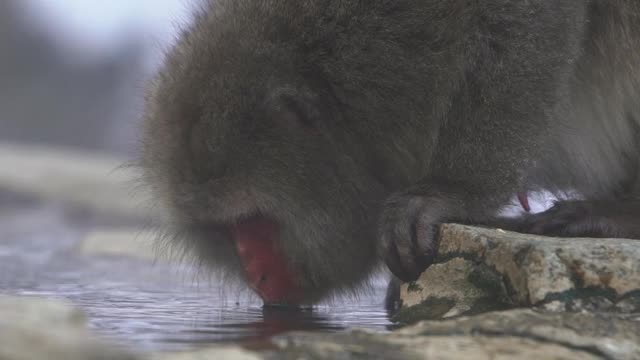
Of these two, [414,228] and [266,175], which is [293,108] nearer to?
[266,175]

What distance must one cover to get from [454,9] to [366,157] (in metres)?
0.48

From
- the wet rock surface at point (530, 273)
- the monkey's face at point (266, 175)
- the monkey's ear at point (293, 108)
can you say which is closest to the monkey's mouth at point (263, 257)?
the monkey's face at point (266, 175)

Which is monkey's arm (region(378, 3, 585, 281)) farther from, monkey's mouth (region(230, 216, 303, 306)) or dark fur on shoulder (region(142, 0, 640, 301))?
monkey's mouth (region(230, 216, 303, 306))

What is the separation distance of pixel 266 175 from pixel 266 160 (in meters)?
0.04

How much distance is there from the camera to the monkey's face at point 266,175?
9.95 ft

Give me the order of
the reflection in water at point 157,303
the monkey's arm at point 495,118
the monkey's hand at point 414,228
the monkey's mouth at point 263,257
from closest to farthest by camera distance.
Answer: the reflection in water at point 157,303, the monkey's hand at point 414,228, the monkey's arm at point 495,118, the monkey's mouth at point 263,257

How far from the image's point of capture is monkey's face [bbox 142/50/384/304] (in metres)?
3.03

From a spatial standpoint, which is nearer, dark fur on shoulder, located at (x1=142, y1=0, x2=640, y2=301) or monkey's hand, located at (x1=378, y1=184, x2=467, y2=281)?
monkey's hand, located at (x1=378, y1=184, x2=467, y2=281)

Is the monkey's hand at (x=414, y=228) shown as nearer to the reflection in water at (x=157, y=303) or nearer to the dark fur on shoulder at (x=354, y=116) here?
the dark fur on shoulder at (x=354, y=116)

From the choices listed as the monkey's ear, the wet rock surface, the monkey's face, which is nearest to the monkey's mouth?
the monkey's face

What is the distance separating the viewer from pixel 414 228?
9.38ft

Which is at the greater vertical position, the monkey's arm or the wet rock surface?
the monkey's arm

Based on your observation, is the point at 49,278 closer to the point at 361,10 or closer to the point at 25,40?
the point at 361,10

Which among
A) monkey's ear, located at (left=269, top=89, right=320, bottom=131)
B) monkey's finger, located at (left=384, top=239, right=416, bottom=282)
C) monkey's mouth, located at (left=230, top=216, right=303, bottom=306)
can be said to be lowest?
monkey's finger, located at (left=384, top=239, right=416, bottom=282)
